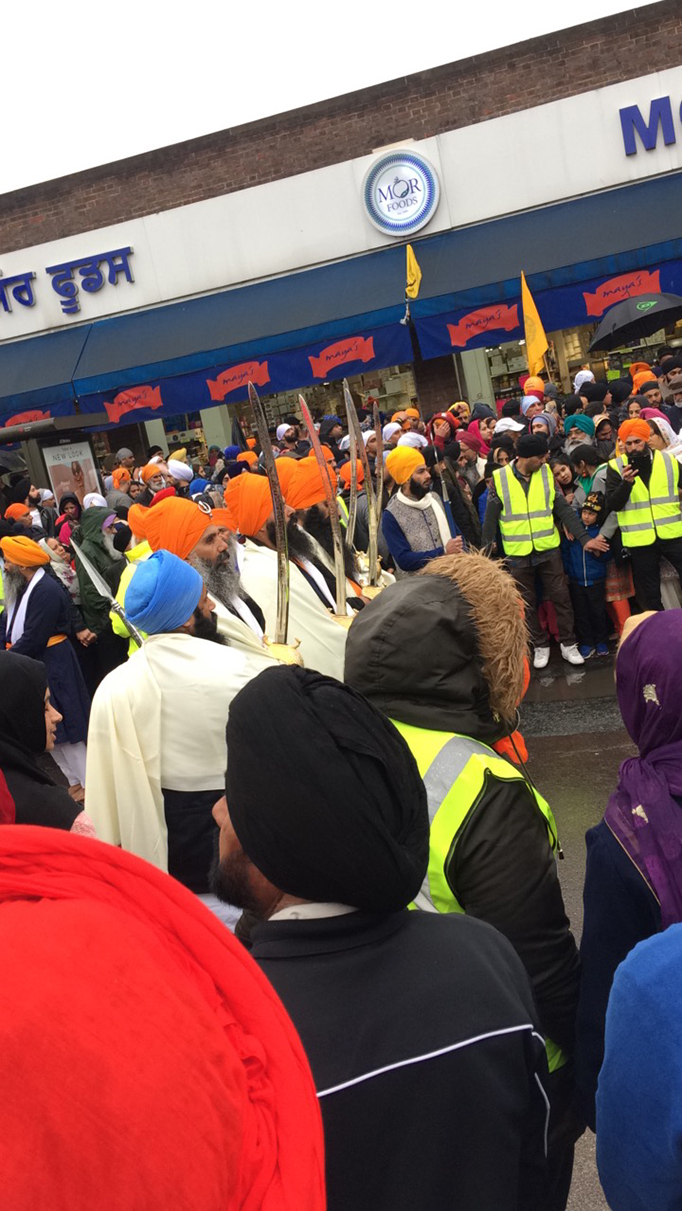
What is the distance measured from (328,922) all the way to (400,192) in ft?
61.2

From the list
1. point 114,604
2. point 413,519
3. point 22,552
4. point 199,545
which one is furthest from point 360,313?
point 199,545

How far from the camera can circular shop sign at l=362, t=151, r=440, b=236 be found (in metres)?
18.2

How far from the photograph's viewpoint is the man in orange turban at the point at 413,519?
323 inches

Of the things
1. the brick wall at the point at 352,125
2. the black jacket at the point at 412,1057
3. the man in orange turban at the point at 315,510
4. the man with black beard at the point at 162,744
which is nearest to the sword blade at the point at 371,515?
the man in orange turban at the point at 315,510

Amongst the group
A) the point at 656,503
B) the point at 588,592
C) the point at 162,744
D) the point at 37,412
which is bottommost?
the point at 588,592

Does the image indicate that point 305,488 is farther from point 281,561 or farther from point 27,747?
point 27,747

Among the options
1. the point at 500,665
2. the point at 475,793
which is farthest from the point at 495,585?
the point at 475,793

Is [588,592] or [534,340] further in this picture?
[534,340]

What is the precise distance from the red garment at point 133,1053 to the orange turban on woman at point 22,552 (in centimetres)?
626

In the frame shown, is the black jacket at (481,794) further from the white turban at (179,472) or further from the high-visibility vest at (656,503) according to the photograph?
the white turban at (179,472)

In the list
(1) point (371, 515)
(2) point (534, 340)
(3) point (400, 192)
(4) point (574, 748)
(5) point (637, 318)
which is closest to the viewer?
(1) point (371, 515)

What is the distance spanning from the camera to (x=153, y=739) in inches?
129

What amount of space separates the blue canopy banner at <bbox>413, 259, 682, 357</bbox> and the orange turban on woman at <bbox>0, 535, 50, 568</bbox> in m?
10.6

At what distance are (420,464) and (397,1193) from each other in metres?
7.06
